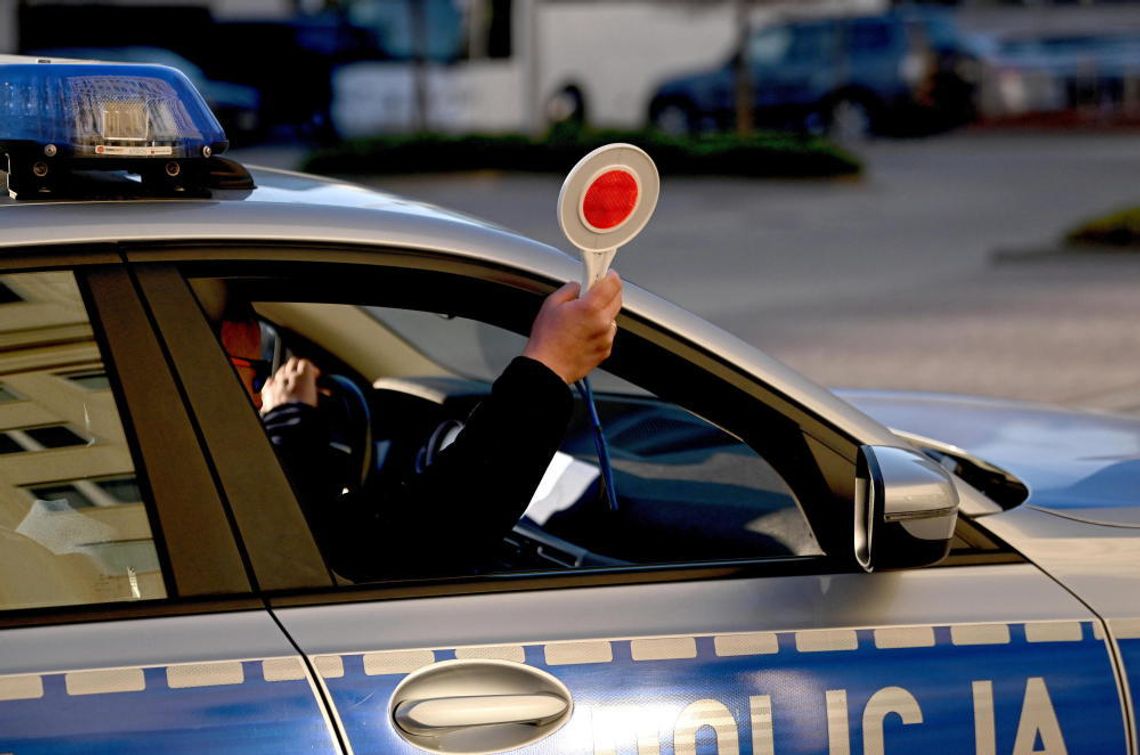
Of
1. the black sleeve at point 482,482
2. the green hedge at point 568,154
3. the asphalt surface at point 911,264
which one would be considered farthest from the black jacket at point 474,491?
the green hedge at point 568,154

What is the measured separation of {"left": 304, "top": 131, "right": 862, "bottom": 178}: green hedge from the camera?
18.8 metres

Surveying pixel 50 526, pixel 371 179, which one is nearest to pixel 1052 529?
pixel 50 526

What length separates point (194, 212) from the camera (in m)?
2.21

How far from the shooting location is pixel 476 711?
210 centimetres

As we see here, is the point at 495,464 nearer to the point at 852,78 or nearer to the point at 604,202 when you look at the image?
the point at 604,202

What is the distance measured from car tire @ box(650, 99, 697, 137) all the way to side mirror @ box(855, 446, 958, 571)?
74.1 feet

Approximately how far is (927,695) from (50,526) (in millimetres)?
1070

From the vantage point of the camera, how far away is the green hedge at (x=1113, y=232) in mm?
13688

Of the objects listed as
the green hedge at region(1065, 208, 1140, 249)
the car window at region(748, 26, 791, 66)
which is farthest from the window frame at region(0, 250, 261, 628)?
the car window at region(748, 26, 791, 66)

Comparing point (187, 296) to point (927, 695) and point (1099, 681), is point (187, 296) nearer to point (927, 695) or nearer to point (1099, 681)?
point (927, 695)

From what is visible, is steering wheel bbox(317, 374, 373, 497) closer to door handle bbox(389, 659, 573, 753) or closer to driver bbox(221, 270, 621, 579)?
driver bbox(221, 270, 621, 579)

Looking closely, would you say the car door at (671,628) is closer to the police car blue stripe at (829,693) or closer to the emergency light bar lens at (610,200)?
the police car blue stripe at (829,693)

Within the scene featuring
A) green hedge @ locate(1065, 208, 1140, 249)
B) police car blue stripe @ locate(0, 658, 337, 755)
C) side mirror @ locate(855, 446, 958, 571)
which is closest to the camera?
police car blue stripe @ locate(0, 658, 337, 755)

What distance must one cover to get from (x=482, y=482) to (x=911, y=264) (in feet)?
38.1
